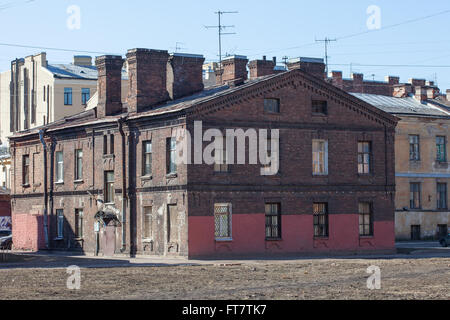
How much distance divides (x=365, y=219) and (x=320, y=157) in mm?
4382

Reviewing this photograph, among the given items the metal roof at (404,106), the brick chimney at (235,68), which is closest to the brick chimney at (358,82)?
the metal roof at (404,106)

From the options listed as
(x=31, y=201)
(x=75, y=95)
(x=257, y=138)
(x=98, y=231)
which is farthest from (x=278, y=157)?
(x=75, y=95)

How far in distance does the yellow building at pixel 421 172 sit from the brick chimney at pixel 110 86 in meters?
19.0

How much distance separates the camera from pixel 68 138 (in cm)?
5269

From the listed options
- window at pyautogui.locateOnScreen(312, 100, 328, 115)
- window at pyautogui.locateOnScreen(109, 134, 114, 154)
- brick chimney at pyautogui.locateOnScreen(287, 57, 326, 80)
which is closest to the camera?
window at pyautogui.locateOnScreen(312, 100, 328, 115)

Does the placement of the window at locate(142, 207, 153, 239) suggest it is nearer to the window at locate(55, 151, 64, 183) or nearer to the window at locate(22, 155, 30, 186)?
the window at locate(55, 151, 64, 183)

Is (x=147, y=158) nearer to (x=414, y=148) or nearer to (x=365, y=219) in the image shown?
(x=365, y=219)

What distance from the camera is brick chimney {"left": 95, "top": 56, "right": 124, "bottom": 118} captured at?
5147 centimetres

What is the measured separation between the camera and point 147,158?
46469mm

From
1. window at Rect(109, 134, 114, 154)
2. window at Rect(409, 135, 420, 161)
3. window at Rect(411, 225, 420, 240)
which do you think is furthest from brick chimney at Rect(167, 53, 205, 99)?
window at Rect(411, 225, 420, 240)

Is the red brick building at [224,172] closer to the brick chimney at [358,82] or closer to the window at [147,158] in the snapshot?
the window at [147,158]

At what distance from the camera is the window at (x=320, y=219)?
46812 mm

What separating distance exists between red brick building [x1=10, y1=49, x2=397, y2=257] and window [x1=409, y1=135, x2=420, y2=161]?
431 inches
